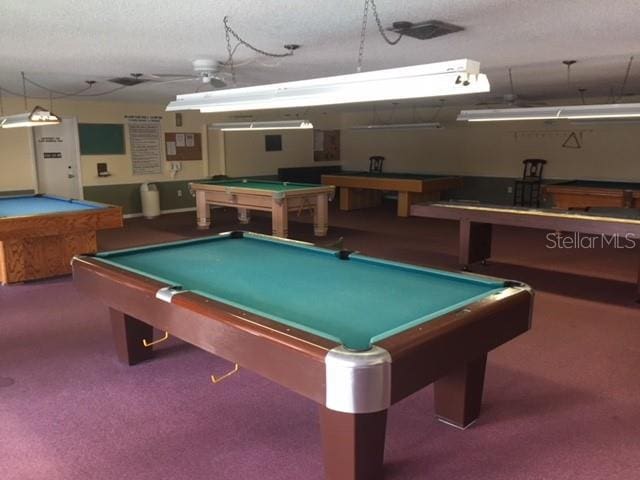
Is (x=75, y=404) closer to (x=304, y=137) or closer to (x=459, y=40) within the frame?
(x=459, y=40)

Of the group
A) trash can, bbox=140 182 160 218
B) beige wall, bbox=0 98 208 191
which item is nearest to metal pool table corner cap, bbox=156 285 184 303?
beige wall, bbox=0 98 208 191

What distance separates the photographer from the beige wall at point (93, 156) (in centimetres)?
745

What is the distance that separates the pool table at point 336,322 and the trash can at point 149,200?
18.9ft

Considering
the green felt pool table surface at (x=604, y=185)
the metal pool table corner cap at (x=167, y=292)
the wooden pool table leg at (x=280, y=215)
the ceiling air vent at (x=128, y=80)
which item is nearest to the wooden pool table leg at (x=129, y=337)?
the metal pool table corner cap at (x=167, y=292)

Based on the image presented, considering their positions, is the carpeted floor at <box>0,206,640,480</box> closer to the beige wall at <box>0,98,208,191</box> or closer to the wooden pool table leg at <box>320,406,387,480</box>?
the wooden pool table leg at <box>320,406,387,480</box>

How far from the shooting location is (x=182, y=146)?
9.30 metres

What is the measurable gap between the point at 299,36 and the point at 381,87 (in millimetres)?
1453

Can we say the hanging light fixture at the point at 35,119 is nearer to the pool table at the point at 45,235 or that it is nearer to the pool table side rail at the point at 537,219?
the pool table at the point at 45,235

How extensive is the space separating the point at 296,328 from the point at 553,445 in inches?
54.2

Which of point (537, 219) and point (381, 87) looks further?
point (537, 219)

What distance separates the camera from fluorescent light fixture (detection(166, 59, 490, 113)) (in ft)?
6.56

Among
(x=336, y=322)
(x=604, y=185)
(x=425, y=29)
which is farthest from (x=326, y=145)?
(x=336, y=322)

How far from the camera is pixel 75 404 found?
8.80 ft

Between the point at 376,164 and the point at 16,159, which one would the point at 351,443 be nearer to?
the point at 16,159
